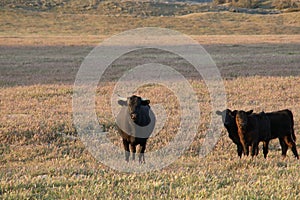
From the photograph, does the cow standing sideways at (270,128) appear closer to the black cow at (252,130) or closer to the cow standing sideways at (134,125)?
the black cow at (252,130)

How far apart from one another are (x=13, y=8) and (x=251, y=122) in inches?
3134

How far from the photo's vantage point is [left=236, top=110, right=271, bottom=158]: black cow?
9.61 m

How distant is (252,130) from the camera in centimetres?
962

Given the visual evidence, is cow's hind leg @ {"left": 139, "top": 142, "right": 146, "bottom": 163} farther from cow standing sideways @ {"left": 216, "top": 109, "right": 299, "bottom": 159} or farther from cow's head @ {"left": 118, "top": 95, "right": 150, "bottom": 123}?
cow standing sideways @ {"left": 216, "top": 109, "right": 299, "bottom": 159}

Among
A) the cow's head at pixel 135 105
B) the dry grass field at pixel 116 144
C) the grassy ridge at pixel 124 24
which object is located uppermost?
the cow's head at pixel 135 105

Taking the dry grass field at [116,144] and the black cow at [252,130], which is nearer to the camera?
the dry grass field at [116,144]

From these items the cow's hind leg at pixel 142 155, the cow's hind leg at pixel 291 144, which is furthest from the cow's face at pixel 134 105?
the cow's hind leg at pixel 291 144

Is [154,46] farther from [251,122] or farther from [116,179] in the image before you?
[116,179]

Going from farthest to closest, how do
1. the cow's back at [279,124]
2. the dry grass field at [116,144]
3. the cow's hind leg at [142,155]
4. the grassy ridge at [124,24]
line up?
the grassy ridge at [124,24] < the cow's back at [279,124] < the cow's hind leg at [142,155] < the dry grass field at [116,144]

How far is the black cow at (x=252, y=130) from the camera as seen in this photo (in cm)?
961

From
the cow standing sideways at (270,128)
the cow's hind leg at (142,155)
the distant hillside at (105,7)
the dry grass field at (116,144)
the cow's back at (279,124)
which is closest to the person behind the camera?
the dry grass field at (116,144)

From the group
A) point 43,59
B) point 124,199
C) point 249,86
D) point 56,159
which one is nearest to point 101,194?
point 124,199

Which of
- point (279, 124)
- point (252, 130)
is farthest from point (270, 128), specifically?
point (252, 130)

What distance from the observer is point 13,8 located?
8394 centimetres
